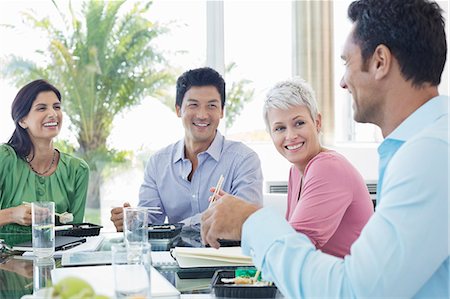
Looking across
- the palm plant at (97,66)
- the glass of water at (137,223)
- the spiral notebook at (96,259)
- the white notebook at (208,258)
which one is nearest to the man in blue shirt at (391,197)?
the white notebook at (208,258)

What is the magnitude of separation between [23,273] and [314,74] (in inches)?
158

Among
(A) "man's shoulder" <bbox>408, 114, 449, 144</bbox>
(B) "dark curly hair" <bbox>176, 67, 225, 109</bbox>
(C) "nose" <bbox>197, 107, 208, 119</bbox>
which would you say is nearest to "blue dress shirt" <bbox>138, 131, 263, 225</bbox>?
(C) "nose" <bbox>197, 107, 208, 119</bbox>

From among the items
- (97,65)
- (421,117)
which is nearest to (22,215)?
(421,117)

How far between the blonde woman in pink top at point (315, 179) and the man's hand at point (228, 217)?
624 mm

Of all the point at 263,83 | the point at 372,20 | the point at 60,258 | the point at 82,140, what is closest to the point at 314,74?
the point at 263,83

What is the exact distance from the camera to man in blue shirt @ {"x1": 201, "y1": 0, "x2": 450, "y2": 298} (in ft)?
3.97

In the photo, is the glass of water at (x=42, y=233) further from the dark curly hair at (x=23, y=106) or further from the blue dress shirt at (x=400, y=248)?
the dark curly hair at (x=23, y=106)

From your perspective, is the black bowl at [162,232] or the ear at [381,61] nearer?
the ear at [381,61]

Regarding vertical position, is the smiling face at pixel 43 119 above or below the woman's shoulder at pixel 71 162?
above

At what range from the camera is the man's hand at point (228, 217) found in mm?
1526

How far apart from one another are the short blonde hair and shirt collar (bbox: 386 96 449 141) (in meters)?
1.00

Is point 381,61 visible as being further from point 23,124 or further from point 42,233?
point 23,124

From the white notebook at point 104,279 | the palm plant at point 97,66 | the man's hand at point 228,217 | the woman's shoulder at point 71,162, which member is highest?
the palm plant at point 97,66

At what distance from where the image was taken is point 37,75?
5.33 metres
